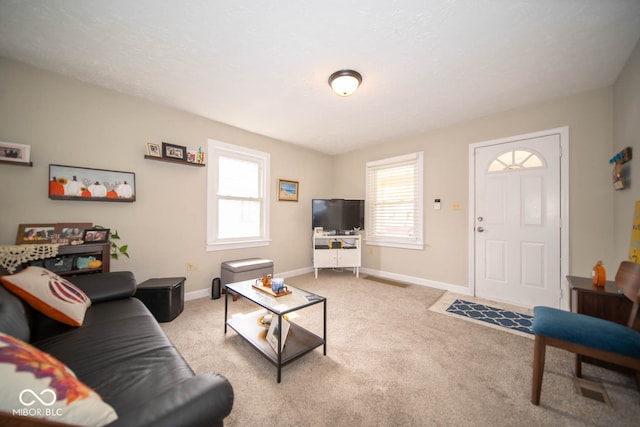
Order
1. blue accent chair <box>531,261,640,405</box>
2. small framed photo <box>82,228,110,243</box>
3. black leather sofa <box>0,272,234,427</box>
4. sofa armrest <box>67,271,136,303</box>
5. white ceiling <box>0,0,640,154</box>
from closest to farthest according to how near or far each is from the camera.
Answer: black leather sofa <box>0,272,234,427</box> < blue accent chair <box>531,261,640,405</box> < white ceiling <box>0,0,640,154</box> < sofa armrest <box>67,271,136,303</box> < small framed photo <box>82,228,110,243</box>

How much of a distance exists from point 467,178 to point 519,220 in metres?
0.83

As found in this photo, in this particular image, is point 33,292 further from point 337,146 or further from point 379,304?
point 337,146

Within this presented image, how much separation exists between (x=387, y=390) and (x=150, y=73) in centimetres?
338

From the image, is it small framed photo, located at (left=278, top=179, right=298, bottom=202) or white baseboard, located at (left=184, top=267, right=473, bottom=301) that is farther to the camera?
small framed photo, located at (left=278, top=179, right=298, bottom=202)

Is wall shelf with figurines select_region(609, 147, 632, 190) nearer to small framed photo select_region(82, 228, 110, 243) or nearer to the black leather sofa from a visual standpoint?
the black leather sofa

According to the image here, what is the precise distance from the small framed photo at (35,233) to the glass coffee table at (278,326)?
1.77 meters

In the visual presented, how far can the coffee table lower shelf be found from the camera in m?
1.72

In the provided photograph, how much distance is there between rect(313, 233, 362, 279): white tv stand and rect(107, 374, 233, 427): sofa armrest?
348 cm

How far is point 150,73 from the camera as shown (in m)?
2.33

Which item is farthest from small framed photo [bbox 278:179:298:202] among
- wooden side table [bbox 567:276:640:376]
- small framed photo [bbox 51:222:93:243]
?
wooden side table [bbox 567:276:640:376]

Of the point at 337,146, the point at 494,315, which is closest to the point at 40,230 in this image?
the point at 337,146

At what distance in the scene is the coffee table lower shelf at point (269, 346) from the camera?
172 cm

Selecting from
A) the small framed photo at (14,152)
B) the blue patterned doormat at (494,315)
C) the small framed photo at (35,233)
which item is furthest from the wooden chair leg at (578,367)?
the small framed photo at (14,152)

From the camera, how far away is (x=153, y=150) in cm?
285
